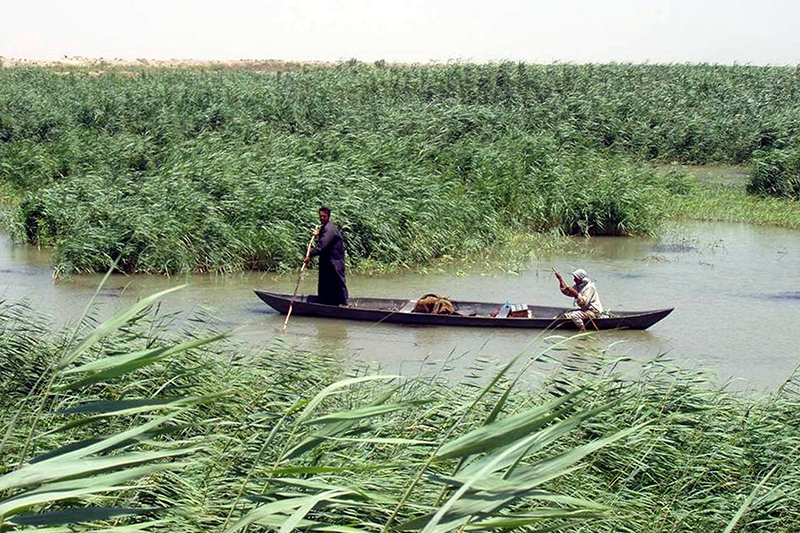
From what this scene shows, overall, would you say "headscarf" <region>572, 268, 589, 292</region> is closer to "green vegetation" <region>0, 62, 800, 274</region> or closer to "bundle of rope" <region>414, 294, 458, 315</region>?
"bundle of rope" <region>414, 294, 458, 315</region>

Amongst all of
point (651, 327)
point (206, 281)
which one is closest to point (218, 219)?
point (206, 281)

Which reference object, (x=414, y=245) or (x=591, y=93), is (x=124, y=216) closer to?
(x=414, y=245)

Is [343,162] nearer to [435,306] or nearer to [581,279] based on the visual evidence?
[435,306]

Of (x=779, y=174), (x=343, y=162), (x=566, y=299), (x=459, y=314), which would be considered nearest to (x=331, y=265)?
(x=459, y=314)

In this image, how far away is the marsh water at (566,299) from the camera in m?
12.3

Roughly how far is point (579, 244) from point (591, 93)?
599 inches

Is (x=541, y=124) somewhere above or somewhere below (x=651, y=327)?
above

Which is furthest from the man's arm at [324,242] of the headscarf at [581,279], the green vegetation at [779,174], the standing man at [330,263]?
the green vegetation at [779,174]

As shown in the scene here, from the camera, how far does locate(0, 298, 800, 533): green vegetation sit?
375cm

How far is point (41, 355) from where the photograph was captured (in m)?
8.11

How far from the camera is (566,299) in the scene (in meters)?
15.3

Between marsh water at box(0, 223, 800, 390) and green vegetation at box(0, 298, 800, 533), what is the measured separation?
2.47 meters

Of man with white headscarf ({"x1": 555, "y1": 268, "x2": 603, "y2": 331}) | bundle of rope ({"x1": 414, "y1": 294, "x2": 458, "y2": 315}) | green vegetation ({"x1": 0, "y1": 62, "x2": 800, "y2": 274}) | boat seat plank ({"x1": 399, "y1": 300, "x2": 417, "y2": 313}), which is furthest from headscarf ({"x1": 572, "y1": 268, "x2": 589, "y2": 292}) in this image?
green vegetation ({"x1": 0, "y1": 62, "x2": 800, "y2": 274})

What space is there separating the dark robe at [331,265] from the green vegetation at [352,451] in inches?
183
